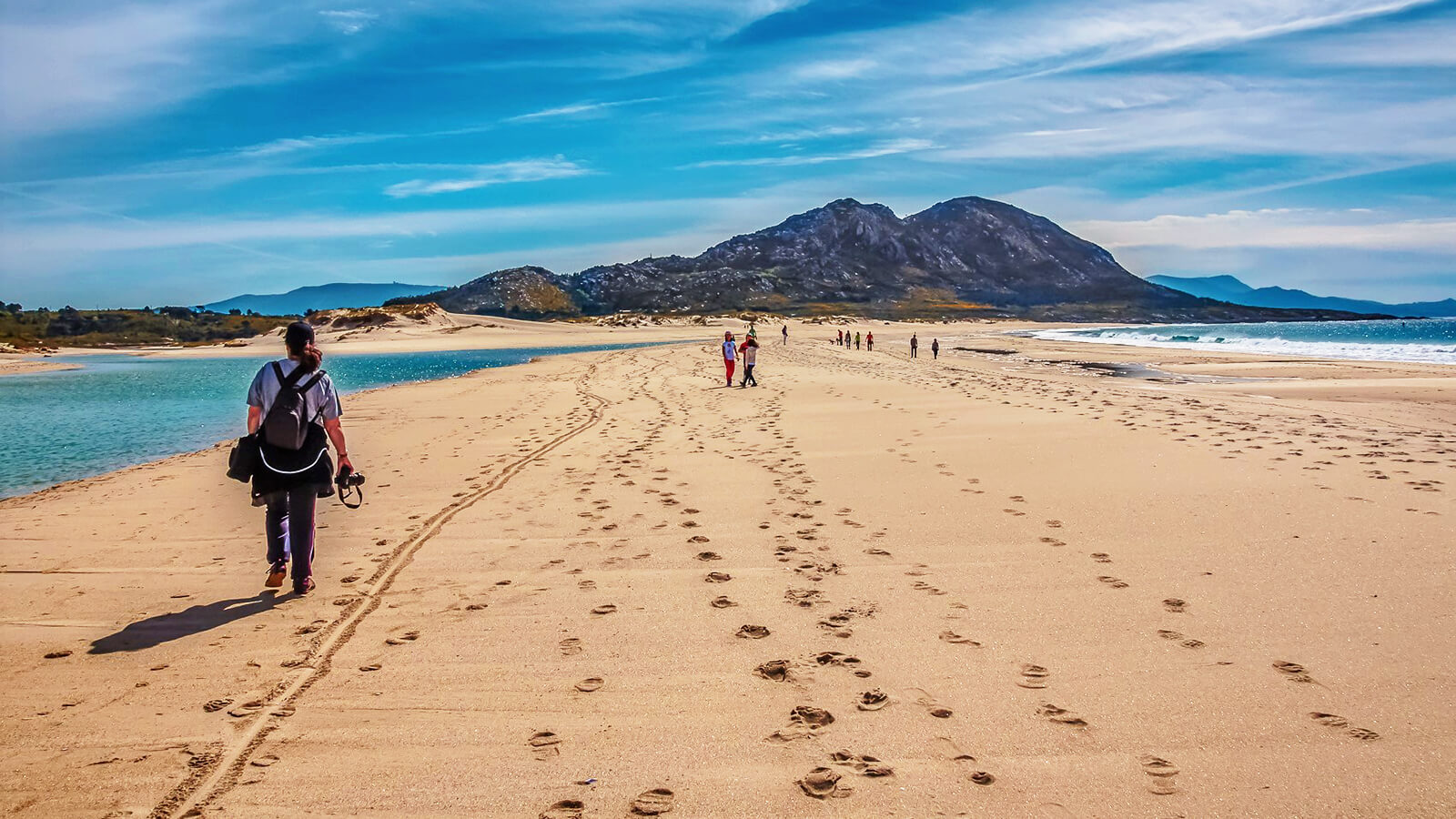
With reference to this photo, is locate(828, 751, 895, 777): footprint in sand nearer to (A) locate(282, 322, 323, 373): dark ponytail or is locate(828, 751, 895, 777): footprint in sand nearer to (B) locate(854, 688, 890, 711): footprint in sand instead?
(B) locate(854, 688, 890, 711): footprint in sand

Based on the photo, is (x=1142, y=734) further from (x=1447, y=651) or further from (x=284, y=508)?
(x=284, y=508)

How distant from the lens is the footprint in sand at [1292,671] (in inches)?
173

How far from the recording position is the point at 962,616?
545 cm

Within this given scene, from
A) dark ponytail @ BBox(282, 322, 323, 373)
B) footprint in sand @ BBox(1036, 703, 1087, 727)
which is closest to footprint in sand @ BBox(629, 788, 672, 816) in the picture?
footprint in sand @ BBox(1036, 703, 1087, 727)

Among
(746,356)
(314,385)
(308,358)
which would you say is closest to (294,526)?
(314,385)

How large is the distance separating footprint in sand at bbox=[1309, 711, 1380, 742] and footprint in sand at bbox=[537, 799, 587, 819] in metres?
3.36

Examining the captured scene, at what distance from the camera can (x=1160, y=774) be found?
357 centimetres

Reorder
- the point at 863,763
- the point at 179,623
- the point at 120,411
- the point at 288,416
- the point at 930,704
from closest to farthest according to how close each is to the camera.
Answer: the point at 863,763
the point at 930,704
the point at 179,623
the point at 288,416
the point at 120,411

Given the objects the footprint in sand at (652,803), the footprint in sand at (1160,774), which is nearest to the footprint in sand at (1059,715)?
the footprint in sand at (1160,774)

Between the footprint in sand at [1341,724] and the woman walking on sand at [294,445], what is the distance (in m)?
5.79

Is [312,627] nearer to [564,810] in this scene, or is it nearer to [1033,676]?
[564,810]

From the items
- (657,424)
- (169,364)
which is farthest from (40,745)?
(169,364)

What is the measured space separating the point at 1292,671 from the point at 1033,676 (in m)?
1.35

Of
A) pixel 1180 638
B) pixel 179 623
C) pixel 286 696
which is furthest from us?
pixel 179 623
